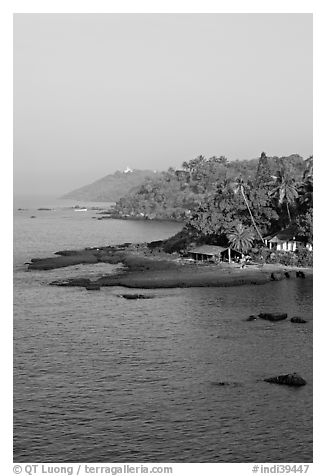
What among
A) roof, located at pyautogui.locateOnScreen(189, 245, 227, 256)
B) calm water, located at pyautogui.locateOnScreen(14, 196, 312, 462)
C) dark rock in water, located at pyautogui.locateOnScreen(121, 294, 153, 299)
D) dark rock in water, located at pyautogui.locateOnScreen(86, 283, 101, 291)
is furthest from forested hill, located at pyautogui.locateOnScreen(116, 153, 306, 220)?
calm water, located at pyautogui.locateOnScreen(14, 196, 312, 462)

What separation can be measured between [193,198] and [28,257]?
74.5 m

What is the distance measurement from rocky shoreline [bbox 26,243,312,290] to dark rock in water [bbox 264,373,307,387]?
21.8 m

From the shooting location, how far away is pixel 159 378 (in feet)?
90.1

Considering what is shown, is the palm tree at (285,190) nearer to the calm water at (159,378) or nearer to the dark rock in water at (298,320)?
the calm water at (159,378)

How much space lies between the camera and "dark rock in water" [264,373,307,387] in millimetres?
26516

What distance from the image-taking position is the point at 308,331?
34.3 metres

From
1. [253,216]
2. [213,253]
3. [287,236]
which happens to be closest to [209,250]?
[213,253]

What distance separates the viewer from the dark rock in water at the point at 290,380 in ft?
87.0

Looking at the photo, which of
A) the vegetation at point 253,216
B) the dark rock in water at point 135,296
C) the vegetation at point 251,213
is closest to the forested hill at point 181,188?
the vegetation at point 251,213

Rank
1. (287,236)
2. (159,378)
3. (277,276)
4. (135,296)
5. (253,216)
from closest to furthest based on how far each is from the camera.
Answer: (159,378) → (135,296) → (277,276) → (287,236) → (253,216)

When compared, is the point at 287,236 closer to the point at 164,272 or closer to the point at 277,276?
the point at 277,276

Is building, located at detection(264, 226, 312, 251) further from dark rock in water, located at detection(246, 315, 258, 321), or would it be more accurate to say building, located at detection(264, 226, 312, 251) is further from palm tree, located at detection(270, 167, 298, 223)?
dark rock in water, located at detection(246, 315, 258, 321)

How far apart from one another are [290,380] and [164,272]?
28.4m

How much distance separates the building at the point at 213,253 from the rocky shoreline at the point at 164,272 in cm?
158
